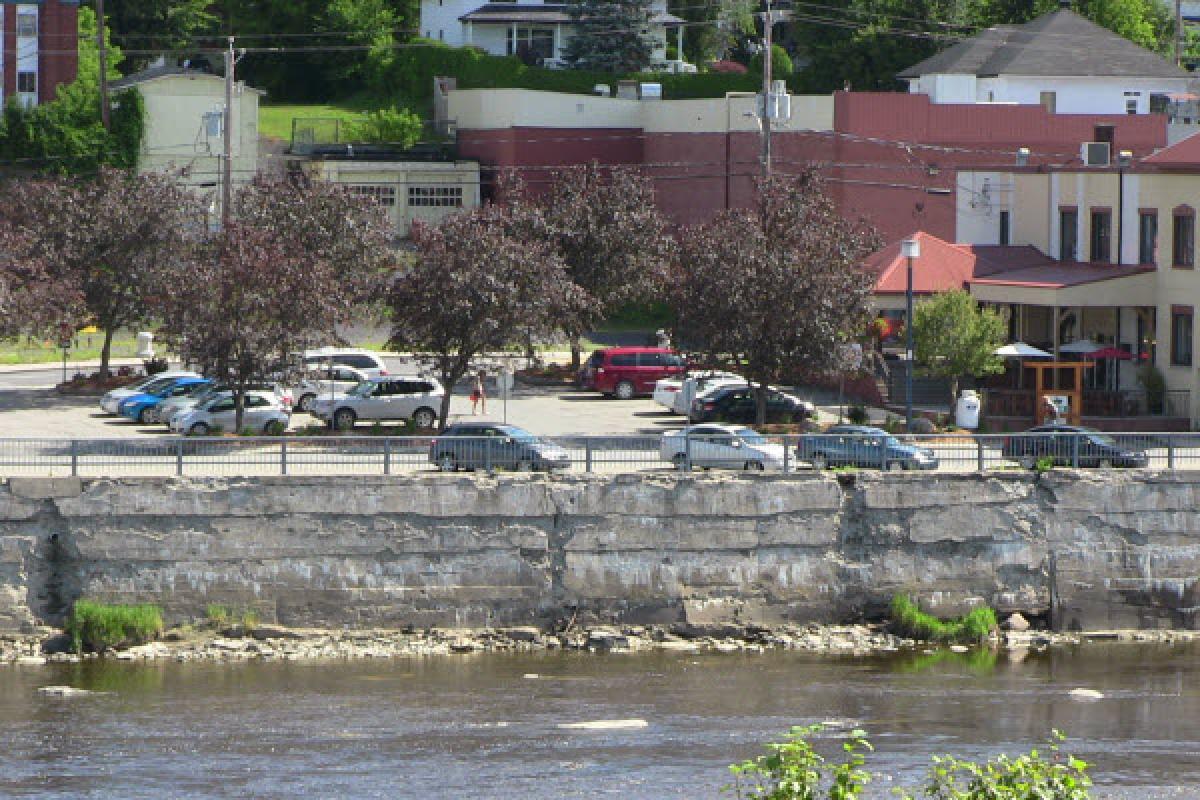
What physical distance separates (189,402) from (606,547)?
1552 cm

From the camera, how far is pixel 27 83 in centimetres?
8606

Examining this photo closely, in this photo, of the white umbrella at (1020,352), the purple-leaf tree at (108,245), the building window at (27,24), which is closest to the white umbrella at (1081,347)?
the white umbrella at (1020,352)

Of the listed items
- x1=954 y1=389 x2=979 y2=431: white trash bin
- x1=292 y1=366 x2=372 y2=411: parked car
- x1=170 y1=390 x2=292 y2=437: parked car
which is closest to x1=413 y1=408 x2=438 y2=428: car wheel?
x1=292 y1=366 x2=372 y2=411: parked car

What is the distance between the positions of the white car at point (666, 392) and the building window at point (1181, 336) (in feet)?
39.8

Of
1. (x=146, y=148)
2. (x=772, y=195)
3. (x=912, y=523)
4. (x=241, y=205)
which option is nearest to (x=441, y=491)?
(x=912, y=523)

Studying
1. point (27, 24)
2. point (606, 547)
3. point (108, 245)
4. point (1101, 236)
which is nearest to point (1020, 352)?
point (1101, 236)

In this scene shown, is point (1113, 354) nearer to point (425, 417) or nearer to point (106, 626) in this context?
point (425, 417)

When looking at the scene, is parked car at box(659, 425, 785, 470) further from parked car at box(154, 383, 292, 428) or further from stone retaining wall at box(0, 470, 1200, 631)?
parked car at box(154, 383, 292, 428)

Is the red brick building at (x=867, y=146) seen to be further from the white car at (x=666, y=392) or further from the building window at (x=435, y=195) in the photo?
the white car at (x=666, y=392)

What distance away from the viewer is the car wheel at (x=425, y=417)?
52.4 meters

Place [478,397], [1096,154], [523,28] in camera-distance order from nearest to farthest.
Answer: [478,397]
[1096,154]
[523,28]

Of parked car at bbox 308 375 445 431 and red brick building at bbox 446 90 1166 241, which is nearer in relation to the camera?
parked car at bbox 308 375 445 431

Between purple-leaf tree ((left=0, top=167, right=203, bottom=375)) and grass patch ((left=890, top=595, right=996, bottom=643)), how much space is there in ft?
83.3

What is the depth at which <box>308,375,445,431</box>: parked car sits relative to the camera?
171 feet
